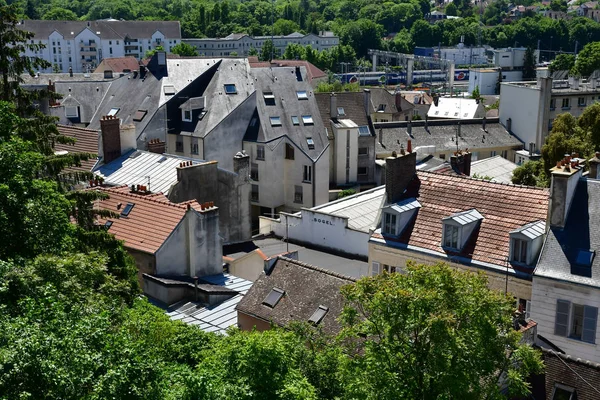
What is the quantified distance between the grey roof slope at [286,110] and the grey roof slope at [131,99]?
25.0ft

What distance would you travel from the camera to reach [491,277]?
30.2 meters

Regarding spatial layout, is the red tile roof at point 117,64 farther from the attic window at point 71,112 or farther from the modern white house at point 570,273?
the modern white house at point 570,273

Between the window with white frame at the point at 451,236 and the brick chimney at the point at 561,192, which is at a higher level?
the brick chimney at the point at 561,192

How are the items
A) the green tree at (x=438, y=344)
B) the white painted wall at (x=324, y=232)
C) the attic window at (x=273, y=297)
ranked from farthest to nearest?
the white painted wall at (x=324, y=232), the attic window at (x=273, y=297), the green tree at (x=438, y=344)

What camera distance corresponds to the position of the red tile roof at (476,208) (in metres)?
30.9

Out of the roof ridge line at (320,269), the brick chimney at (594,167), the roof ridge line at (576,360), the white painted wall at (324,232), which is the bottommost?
the white painted wall at (324,232)

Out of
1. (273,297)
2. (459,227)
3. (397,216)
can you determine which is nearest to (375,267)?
(397,216)

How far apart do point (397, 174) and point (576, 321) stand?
10.2m

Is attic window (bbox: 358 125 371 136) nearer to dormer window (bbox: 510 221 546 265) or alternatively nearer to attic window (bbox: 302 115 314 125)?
attic window (bbox: 302 115 314 125)

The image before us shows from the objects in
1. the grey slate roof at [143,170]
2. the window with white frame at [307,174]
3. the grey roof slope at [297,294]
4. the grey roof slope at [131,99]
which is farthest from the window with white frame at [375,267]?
the grey roof slope at [131,99]

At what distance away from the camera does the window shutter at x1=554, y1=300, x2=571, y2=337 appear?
28.1 metres

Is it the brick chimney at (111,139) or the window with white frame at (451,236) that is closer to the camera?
the window with white frame at (451,236)

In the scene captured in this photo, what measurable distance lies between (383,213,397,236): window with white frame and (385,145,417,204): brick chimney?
0.94 meters

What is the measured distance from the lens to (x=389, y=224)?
3353 cm
